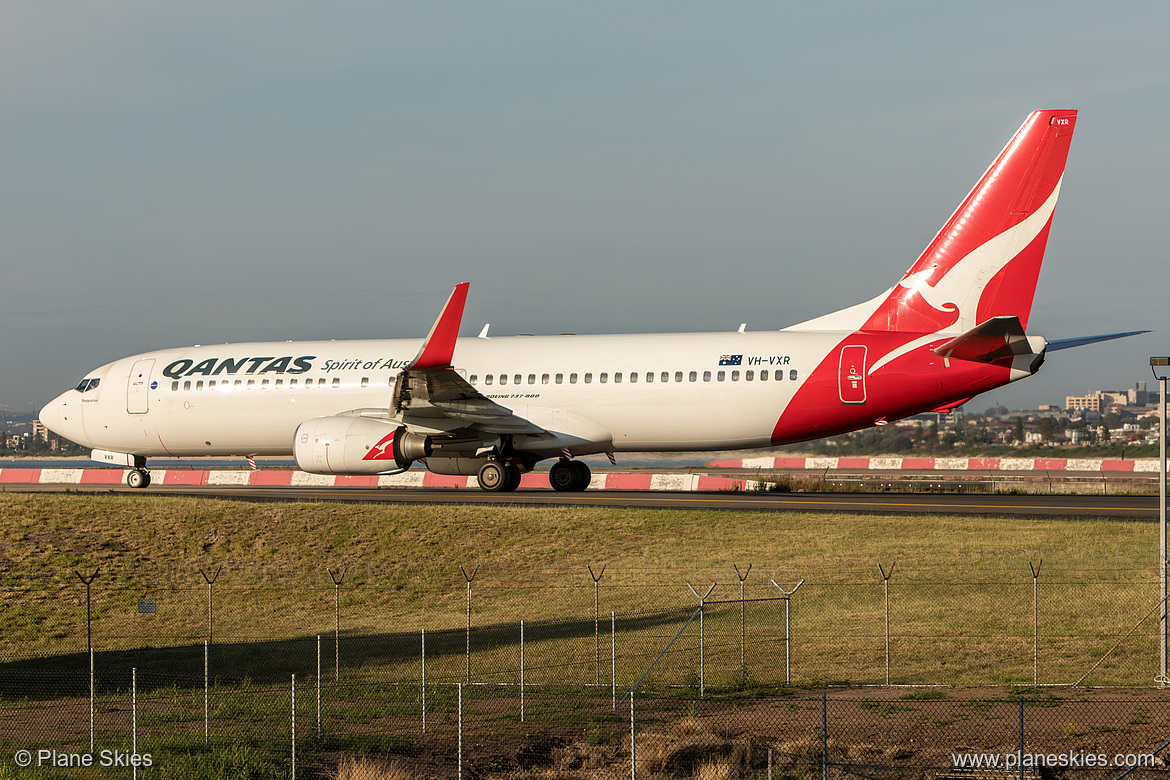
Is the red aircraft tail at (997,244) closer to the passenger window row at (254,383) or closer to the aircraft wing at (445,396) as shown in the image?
the aircraft wing at (445,396)

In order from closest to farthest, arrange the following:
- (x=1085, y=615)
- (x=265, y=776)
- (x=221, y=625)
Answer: (x=265, y=776) < (x=1085, y=615) < (x=221, y=625)

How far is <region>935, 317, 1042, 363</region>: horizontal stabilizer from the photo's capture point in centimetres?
2525

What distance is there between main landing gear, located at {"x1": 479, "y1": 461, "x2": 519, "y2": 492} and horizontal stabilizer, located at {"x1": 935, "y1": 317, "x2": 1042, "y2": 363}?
1186cm

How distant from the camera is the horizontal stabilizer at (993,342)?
25250 millimetres

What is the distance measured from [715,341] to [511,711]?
16177mm

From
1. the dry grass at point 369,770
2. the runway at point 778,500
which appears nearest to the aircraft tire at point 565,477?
the runway at point 778,500

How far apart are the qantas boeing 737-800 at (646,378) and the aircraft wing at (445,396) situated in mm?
50

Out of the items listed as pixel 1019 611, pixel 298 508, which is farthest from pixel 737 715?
pixel 298 508

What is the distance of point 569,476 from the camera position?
109ft

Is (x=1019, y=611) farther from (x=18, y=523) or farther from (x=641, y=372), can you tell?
(x=18, y=523)

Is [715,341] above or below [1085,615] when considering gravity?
above

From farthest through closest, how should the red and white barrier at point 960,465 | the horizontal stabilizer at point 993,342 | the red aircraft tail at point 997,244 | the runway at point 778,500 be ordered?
the red and white barrier at point 960,465 < the runway at point 778,500 < the red aircraft tail at point 997,244 < the horizontal stabilizer at point 993,342

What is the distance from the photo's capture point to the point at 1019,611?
2017 centimetres

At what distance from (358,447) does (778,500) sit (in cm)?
1230
